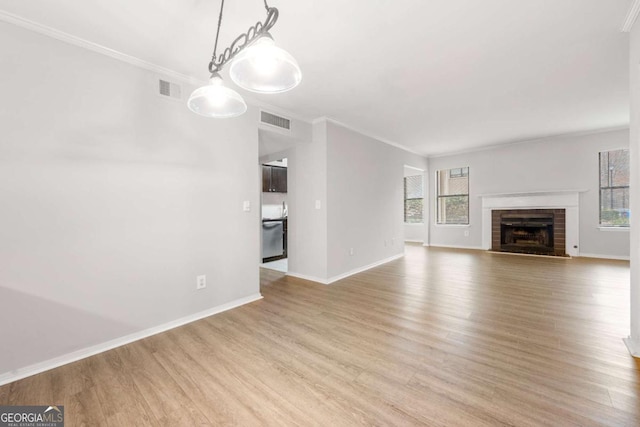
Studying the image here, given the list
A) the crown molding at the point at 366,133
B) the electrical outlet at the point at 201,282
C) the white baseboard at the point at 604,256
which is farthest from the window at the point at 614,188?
the electrical outlet at the point at 201,282

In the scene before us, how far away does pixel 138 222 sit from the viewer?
2.48 metres

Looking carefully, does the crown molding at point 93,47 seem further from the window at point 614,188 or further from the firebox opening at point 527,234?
the window at point 614,188

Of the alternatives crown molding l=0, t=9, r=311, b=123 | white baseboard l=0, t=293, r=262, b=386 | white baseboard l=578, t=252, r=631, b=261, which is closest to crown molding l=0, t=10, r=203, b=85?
crown molding l=0, t=9, r=311, b=123

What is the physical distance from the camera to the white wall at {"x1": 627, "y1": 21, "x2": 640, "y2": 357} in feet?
6.48

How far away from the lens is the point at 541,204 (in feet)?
20.2

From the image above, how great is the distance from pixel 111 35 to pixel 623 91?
19.7 ft

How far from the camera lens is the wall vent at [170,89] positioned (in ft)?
8.71

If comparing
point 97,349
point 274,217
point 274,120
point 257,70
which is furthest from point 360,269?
point 257,70

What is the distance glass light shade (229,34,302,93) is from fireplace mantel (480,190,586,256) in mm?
7099

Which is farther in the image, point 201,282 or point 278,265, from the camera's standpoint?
point 278,265

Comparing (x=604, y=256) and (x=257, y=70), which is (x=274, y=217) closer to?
(x=257, y=70)

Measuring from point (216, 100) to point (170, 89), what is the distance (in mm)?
1333

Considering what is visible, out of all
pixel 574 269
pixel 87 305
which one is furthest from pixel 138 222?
pixel 574 269

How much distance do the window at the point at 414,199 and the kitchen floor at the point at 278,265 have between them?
4866 mm
